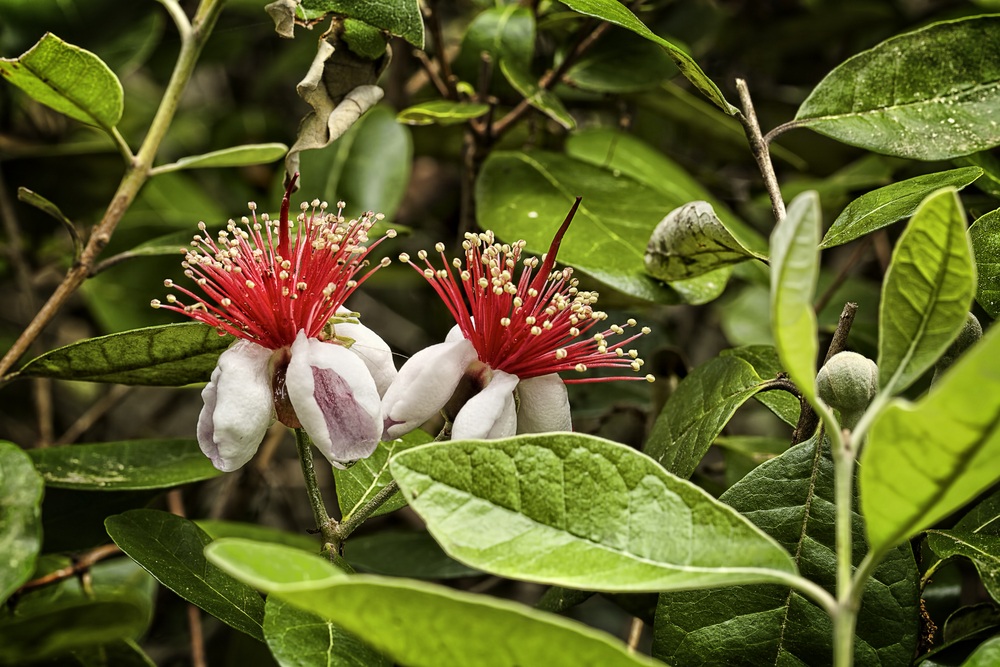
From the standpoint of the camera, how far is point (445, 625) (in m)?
0.51

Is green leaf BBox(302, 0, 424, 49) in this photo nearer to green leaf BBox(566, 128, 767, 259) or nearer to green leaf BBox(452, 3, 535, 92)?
green leaf BBox(452, 3, 535, 92)

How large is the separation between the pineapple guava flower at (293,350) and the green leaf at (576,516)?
164 millimetres

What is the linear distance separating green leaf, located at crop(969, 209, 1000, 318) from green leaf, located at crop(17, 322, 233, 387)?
0.67 meters

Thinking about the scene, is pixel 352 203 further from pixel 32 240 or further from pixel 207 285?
pixel 32 240

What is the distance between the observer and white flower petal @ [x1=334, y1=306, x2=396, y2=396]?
2.70 feet

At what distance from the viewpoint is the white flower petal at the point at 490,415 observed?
75 cm

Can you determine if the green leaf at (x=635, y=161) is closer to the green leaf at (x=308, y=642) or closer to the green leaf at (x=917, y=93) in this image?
the green leaf at (x=917, y=93)

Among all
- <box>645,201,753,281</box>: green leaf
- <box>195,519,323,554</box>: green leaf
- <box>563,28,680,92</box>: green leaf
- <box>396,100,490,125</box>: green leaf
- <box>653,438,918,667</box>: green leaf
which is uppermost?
<box>563,28,680,92</box>: green leaf

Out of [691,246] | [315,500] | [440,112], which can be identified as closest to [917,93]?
[691,246]

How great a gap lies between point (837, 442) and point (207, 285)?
0.55 meters

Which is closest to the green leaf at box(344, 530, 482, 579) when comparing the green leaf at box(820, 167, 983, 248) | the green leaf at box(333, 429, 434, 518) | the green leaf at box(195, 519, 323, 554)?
the green leaf at box(195, 519, 323, 554)

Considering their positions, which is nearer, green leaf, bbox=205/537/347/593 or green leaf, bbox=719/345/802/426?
green leaf, bbox=205/537/347/593

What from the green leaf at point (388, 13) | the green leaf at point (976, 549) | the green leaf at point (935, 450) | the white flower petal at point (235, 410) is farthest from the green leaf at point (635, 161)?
the green leaf at point (935, 450)

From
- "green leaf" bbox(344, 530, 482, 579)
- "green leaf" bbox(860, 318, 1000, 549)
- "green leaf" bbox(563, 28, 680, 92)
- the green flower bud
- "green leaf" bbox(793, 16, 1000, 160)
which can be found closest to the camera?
"green leaf" bbox(860, 318, 1000, 549)
